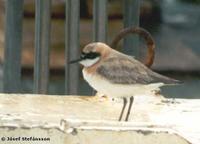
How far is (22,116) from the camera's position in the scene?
2.60 m

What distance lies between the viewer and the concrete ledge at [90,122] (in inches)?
94.0

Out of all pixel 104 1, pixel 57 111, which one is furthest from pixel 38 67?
pixel 57 111

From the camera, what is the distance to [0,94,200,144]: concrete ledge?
239cm

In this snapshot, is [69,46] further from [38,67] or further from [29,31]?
[29,31]

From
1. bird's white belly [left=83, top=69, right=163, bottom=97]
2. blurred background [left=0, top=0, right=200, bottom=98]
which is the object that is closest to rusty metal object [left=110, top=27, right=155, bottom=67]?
bird's white belly [left=83, top=69, right=163, bottom=97]

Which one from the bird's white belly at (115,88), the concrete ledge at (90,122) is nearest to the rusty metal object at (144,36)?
the concrete ledge at (90,122)

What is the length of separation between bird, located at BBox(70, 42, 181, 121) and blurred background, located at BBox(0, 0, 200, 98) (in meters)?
4.18

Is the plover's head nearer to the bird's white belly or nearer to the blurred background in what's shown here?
the bird's white belly

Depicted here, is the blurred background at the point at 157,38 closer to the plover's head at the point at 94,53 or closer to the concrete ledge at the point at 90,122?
the concrete ledge at the point at 90,122

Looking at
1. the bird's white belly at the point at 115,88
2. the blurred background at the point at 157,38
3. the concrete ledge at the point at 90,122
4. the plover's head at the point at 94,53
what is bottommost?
the blurred background at the point at 157,38

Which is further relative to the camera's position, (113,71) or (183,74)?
(183,74)

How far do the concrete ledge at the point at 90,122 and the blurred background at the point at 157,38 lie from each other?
395 cm

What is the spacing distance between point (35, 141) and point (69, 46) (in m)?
1.05

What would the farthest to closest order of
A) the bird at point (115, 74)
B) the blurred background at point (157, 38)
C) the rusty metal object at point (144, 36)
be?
1. the blurred background at point (157, 38)
2. the rusty metal object at point (144, 36)
3. the bird at point (115, 74)
